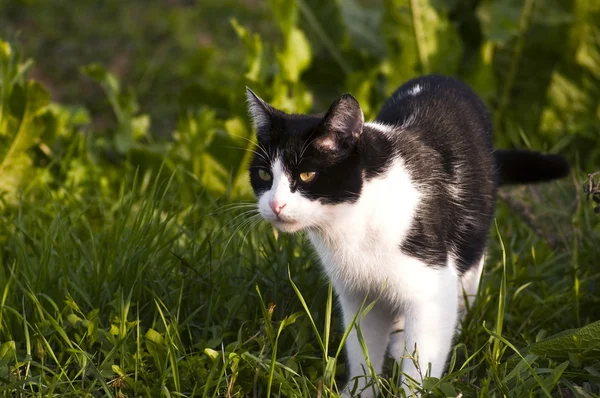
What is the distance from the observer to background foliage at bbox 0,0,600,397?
245 centimetres

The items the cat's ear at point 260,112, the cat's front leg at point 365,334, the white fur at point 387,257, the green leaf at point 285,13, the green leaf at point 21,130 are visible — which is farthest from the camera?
the green leaf at point 285,13

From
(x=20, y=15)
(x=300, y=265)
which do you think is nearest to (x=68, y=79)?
(x=20, y=15)

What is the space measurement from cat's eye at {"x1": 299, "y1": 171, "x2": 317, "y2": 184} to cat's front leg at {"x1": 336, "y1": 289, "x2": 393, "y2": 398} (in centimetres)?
44

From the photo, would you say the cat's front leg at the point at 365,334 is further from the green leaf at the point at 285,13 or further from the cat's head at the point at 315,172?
the green leaf at the point at 285,13

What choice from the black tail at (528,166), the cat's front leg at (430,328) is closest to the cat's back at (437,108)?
the black tail at (528,166)

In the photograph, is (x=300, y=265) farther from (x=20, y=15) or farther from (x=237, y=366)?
(x=20, y=15)

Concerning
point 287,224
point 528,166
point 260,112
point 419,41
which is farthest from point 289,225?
point 419,41

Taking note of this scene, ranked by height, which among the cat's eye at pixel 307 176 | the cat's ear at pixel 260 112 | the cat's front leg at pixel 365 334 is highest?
the cat's ear at pixel 260 112

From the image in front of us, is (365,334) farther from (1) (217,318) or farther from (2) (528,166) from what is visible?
(2) (528,166)

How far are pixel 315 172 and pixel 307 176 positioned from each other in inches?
1.0

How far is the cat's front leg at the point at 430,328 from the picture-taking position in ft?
8.27

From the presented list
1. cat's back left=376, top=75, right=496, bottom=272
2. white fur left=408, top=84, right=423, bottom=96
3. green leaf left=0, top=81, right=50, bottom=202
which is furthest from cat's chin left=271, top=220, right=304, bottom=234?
green leaf left=0, top=81, right=50, bottom=202

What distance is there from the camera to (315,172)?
242 cm

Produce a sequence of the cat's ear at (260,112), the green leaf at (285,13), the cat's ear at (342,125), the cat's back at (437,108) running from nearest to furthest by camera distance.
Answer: the cat's ear at (342,125) → the cat's ear at (260,112) → the cat's back at (437,108) → the green leaf at (285,13)
